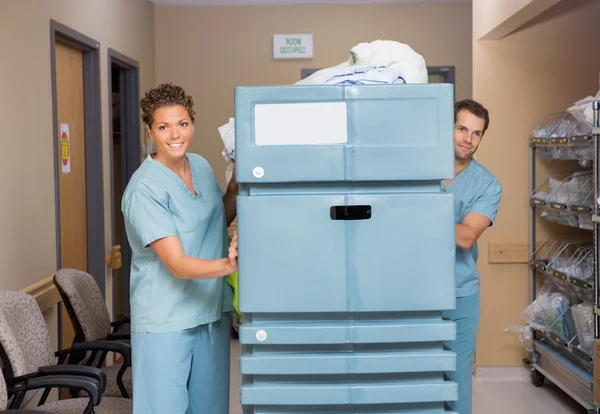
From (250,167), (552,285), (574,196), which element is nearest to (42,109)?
(250,167)

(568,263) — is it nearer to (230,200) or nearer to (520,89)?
(520,89)

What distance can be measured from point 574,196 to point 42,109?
9.11 ft

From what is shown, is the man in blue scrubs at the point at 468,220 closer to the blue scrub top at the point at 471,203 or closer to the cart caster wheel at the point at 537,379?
the blue scrub top at the point at 471,203

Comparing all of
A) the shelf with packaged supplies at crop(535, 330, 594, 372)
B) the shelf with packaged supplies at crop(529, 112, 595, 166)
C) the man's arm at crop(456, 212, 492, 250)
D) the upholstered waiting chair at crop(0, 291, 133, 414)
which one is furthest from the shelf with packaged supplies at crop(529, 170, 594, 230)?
the upholstered waiting chair at crop(0, 291, 133, 414)

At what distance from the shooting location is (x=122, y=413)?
2.83 metres

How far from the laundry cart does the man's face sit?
1218 millimetres

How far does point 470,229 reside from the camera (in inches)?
101

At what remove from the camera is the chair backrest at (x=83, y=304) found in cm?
328

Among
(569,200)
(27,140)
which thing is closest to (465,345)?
(569,200)

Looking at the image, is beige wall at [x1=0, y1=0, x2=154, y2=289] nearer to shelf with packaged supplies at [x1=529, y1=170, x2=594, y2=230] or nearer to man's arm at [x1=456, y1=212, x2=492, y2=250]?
man's arm at [x1=456, y1=212, x2=492, y2=250]

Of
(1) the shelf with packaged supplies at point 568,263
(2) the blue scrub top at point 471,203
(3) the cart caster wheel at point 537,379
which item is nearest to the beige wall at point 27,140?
(2) the blue scrub top at point 471,203

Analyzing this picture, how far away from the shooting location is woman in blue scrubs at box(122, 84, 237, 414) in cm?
206

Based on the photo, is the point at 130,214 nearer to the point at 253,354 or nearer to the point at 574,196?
the point at 253,354

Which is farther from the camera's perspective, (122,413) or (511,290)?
(511,290)
